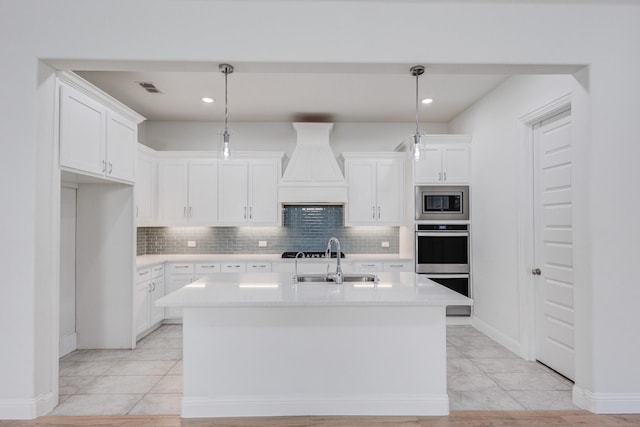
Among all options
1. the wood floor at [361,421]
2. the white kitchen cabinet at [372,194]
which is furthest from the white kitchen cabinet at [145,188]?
the white kitchen cabinet at [372,194]

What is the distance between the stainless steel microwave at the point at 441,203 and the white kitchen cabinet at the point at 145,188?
3.55 m

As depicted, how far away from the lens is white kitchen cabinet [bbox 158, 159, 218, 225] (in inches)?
201

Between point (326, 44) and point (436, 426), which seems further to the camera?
point (326, 44)

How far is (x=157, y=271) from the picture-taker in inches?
182

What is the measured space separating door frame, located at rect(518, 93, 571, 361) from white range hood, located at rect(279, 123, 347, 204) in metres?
2.18

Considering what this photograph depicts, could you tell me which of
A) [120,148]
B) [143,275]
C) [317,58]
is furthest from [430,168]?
[143,275]

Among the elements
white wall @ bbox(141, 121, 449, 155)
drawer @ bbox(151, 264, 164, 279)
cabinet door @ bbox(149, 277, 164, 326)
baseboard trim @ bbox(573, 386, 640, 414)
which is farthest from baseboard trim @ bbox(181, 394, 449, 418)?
white wall @ bbox(141, 121, 449, 155)

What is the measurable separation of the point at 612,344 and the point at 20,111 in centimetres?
430

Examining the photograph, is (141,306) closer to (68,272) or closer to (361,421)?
(68,272)

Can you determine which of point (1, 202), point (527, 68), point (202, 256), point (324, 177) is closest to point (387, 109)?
point (324, 177)

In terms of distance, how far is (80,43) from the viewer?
2.45 meters

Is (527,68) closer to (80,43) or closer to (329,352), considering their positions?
(329,352)

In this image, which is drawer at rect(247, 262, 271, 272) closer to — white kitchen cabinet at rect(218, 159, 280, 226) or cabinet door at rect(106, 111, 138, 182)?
white kitchen cabinet at rect(218, 159, 280, 226)

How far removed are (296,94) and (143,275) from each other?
109 inches
